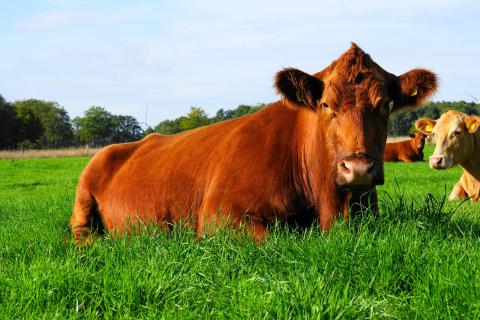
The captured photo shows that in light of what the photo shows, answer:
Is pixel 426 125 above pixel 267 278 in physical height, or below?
above

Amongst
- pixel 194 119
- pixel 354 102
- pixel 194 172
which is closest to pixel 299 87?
pixel 354 102

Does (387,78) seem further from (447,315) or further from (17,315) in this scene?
(17,315)

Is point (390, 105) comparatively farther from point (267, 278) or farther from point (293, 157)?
point (267, 278)

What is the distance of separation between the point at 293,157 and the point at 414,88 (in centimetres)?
132

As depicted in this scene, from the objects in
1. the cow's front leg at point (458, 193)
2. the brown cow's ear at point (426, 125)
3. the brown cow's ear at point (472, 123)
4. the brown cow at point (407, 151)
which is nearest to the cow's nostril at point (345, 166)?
the brown cow's ear at point (472, 123)

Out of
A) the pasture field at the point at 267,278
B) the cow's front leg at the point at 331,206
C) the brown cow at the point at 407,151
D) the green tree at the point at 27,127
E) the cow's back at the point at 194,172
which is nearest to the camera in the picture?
the pasture field at the point at 267,278

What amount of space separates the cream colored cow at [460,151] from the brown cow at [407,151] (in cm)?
1523

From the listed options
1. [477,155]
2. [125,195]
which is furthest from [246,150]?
Answer: [477,155]

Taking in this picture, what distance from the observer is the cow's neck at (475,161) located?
12.6 m

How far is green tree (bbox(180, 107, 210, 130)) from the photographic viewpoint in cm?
9644

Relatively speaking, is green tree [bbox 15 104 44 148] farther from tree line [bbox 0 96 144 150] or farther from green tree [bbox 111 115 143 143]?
green tree [bbox 111 115 143 143]

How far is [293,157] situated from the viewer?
5.68 metres

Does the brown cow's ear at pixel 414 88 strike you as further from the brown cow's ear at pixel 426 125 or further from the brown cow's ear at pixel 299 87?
the brown cow's ear at pixel 426 125

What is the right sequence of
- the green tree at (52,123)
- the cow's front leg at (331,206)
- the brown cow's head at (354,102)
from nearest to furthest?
the brown cow's head at (354,102), the cow's front leg at (331,206), the green tree at (52,123)
